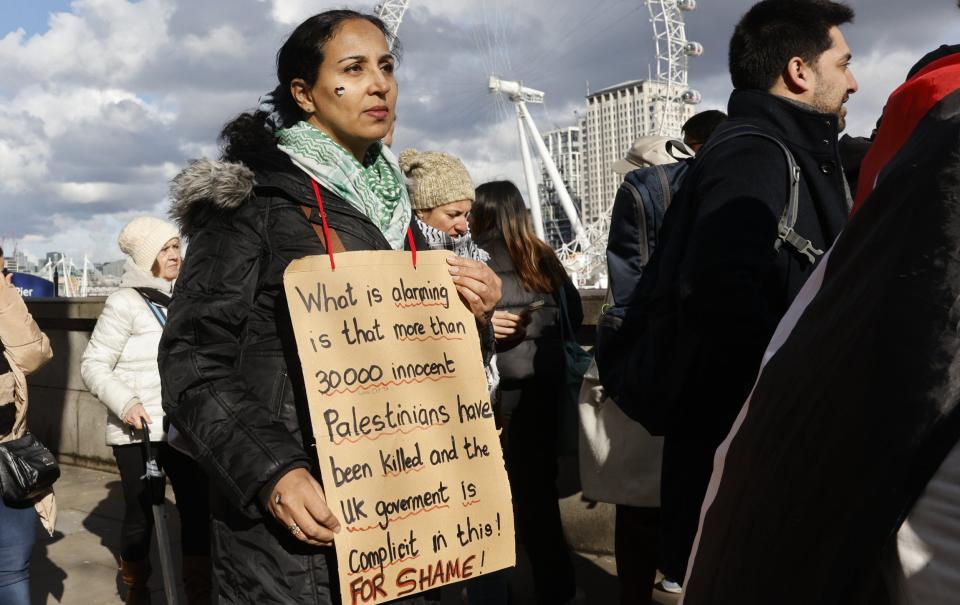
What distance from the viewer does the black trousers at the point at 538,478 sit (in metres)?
3.63

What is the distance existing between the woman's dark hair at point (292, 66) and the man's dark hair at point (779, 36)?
0.99 meters

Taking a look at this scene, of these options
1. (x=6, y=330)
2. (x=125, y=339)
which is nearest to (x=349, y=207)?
(x=6, y=330)

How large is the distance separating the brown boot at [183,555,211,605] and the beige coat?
29.3 inches

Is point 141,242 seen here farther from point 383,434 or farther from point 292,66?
point 383,434

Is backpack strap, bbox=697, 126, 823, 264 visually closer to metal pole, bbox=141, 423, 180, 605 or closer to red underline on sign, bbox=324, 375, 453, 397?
red underline on sign, bbox=324, 375, 453, 397

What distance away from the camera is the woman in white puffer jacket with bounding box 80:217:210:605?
12.4ft

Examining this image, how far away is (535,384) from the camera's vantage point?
370 cm

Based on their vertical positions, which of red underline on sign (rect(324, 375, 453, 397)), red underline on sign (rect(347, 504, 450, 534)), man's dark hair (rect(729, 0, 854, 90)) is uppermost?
man's dark hair (rect(729, 0, 854, 90))

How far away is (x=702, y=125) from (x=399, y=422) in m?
2.37

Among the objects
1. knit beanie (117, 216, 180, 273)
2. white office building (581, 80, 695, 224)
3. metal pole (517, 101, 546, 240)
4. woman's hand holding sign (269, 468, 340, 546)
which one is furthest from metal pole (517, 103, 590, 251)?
woman's hand holding sign (269, 468, 340, 546)

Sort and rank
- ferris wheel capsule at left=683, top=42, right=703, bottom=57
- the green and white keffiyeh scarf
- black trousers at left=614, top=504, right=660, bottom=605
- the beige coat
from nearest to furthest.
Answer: the green and white keffiyeh scarf < the beige coat < black trousers at left=614, top=504, right=660, bottom=605 < ferris wheel capsule at left=683, top=42, right=703, bottom=57

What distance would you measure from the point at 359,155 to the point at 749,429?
1437mm

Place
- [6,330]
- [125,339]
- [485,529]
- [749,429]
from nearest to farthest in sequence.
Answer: [749,429], [485,529], [6,330], [125,339]

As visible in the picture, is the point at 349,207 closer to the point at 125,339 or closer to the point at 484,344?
the point at 484,344
